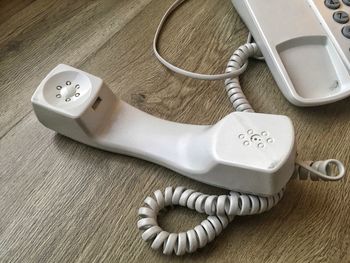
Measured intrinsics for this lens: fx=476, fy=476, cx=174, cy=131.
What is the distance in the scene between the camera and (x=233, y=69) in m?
0.52

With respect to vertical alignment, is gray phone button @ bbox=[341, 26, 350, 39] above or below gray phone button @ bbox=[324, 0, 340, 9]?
below

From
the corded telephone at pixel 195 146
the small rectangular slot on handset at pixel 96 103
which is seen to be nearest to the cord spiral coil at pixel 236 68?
the corded telephone at pixel 195 146

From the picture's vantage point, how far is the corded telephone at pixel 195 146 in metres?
0.39

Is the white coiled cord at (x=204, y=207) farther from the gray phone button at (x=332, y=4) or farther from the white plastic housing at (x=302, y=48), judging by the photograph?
the gray phone button at (x=332, y=4)

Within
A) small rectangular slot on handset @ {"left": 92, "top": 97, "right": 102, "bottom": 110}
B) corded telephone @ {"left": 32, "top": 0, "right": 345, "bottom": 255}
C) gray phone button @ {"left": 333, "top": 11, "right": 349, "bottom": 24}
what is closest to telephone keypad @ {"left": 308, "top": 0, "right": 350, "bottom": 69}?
gray phone button @ {"left": 333, "top": 11, "right": 349, "bottom": 24}

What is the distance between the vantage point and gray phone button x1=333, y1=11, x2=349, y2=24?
0.51m

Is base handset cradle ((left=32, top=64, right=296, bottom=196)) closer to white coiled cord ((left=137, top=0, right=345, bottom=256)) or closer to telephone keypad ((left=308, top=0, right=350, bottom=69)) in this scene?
white coiled cord ((left=137, top=0, right=345, bottom=256))

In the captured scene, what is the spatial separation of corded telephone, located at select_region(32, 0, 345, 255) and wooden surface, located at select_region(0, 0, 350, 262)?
0.01 metres

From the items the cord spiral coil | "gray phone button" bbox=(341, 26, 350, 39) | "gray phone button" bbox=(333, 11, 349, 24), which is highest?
the cord spiral coil

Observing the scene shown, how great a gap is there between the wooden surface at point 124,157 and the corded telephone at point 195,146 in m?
0.01

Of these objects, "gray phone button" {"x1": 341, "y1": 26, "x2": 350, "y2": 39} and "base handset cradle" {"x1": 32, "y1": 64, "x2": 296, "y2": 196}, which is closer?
"base handset cradle" {"x1": 32, "y1": 64, "x2": 296, "y2": 196}

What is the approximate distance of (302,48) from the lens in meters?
0.51

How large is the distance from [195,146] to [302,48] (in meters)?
0.17

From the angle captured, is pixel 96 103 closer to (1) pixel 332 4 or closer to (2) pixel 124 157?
(2) pixel 124 157
